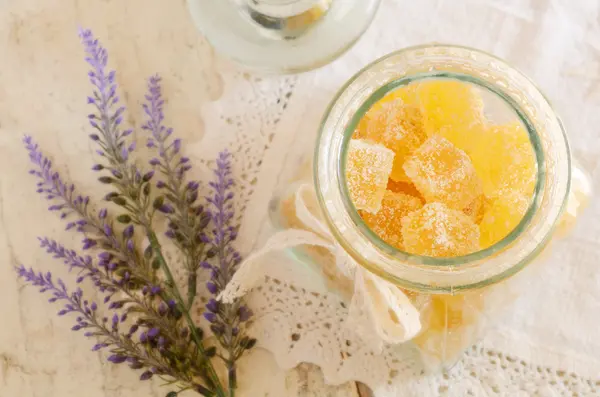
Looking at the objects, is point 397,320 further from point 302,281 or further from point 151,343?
point 151,343

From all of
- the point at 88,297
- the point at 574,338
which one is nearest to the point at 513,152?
the point at 574,338

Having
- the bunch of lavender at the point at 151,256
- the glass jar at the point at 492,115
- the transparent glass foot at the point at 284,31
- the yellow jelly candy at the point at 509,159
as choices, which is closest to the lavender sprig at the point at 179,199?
the bunch of lavender at the point at 151,256

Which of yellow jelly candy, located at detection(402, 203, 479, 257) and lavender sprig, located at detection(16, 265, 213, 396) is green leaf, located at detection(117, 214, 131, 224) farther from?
yellow jelly candy, located at detection(402, 203, 479, 257)

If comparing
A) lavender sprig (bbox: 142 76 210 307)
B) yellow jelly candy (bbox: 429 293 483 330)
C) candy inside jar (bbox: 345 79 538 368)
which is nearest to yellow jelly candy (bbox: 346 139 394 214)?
candy inside jar (bbox: 345 79 538 368)

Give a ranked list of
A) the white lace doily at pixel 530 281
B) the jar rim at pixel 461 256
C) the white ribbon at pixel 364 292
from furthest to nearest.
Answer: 1. the white lace doily at pixel 530 281
2. the white ribbon at pixel 364 292
3. the jar rim at pixel 461 256

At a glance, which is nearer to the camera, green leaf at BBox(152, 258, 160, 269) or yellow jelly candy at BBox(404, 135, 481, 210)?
yellow jelly candy at BBox(404, 135, 481, 210)

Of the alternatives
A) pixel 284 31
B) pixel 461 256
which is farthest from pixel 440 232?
pixel 284 31

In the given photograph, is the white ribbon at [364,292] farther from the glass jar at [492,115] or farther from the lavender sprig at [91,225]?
the lavender sprig at [91,225]
